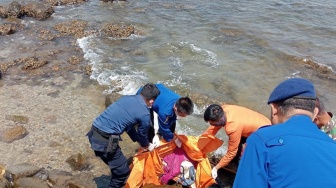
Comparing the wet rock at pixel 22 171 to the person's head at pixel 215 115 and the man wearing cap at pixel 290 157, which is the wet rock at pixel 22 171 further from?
the man wearing cap at pixel 290 157

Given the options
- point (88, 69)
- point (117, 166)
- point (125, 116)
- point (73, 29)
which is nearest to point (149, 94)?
point (125, 116)

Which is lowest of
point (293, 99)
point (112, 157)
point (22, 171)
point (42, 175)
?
point (42, 175)

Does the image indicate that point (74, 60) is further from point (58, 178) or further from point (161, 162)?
point (161, 162)

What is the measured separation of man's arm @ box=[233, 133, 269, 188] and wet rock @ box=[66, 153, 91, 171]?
520 centimetres

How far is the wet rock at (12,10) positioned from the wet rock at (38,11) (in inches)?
10.9

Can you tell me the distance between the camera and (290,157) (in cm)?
199

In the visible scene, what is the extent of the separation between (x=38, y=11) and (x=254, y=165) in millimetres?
16752

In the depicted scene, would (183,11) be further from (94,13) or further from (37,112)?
(37,112)

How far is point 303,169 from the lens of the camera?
1960 millimetres

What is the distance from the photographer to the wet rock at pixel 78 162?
682 centimetres

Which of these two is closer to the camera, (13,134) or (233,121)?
(233,121)

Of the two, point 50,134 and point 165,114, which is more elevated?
point 165,114

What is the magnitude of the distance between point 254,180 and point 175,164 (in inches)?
158

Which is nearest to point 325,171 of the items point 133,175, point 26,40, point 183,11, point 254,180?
point 254,180
